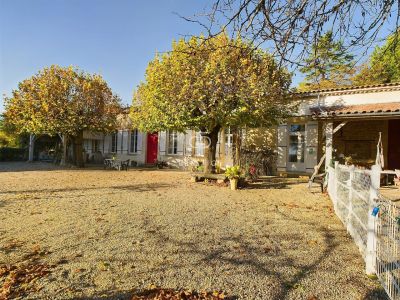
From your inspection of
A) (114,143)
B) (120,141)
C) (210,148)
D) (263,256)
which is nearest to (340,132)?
(210,148)

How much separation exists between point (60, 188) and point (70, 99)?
8234 mm

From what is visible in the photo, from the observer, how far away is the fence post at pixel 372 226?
3607 mm

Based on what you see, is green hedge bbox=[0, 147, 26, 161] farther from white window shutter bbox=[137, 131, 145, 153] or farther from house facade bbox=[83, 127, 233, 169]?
white window shutter bbox=[137, 131, 145, 153]

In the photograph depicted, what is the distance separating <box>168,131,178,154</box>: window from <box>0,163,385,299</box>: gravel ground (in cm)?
1149

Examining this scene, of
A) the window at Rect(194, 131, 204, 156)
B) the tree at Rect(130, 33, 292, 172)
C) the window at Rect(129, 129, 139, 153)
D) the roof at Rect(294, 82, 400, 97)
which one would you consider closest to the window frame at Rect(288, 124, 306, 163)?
the roof at Rect(294, 82, 400, 97)

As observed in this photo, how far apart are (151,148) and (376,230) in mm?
18545

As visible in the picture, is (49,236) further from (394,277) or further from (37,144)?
(37,144)

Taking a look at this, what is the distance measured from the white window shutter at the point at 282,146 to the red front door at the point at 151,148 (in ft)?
29.2

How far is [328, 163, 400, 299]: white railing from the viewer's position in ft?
9.99

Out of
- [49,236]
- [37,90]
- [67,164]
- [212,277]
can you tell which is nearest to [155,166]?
[67,164]

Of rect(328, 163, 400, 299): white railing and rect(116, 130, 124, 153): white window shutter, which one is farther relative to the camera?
rect(116, 130, 124, 153): white window shutter

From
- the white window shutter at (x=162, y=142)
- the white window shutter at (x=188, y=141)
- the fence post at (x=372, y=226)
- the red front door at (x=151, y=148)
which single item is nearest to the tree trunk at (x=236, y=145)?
the white window shutter at (x=188, y=141)

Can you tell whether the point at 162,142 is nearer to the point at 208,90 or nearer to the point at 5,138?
the point at 208,90

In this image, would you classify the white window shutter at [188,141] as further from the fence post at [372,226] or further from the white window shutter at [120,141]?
the fence post at [372,226]
